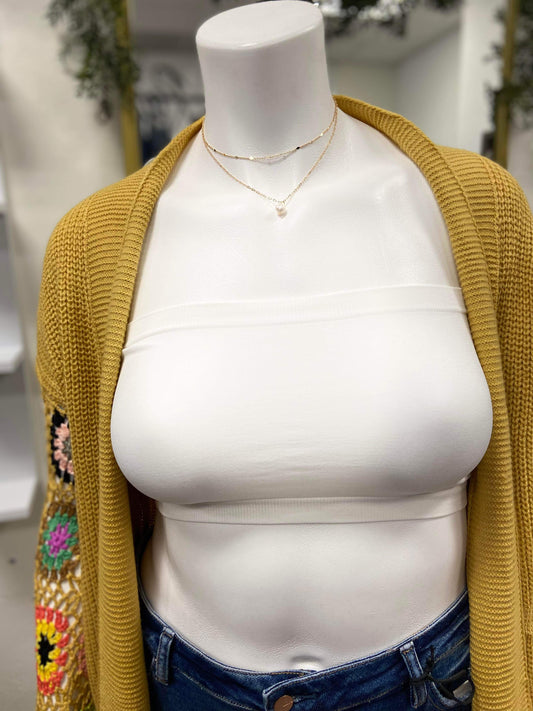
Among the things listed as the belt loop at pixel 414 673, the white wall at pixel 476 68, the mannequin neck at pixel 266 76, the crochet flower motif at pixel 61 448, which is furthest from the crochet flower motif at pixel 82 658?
the white wall at pixel 476 68

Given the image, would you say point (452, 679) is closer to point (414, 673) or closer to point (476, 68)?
point (414, 673)

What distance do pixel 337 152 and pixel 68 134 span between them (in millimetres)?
965

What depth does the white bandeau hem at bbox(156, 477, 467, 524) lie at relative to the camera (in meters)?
0.58

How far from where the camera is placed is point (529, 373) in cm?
67

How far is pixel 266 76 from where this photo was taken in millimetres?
634

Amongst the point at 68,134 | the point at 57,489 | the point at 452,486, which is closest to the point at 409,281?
the point at 452,486

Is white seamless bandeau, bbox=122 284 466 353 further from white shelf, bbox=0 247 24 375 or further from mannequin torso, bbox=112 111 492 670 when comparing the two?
white shelf, bbox=0 247 24 375

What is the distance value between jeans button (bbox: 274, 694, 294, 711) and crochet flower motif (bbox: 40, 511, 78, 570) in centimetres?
36

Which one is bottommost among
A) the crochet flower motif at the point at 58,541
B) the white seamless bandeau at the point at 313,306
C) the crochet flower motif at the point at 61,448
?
the crochet flower motif at the point at 58,541

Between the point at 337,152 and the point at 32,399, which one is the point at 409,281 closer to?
the point at 337,152

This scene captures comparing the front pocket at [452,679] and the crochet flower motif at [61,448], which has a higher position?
the crochet flower motif at [61,448]

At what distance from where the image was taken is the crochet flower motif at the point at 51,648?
766 mm

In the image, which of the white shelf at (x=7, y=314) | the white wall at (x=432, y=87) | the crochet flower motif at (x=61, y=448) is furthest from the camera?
the white wall at (x=432, y=87)

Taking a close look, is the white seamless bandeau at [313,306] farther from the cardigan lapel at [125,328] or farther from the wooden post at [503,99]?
the wooden post at [503,99]
